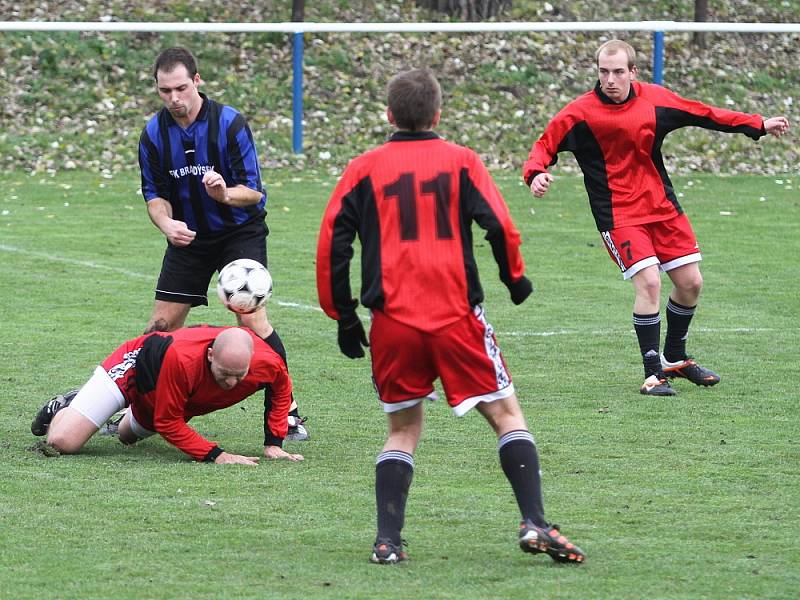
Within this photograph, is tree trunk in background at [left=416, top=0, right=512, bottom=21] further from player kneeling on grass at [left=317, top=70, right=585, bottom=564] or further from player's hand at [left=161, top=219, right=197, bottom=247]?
player kneeling on grass at [left=317, top=70, right=585, bottom=564]

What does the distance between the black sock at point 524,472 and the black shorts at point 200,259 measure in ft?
9.37

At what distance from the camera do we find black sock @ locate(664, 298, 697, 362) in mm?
8703

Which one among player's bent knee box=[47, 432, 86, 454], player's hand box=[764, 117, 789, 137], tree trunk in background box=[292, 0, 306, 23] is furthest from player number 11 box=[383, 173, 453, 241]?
tree trunk in background box=[292, 0, 306, 23]

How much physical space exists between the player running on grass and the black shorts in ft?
5.71

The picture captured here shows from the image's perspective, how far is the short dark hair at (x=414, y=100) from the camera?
488 cm

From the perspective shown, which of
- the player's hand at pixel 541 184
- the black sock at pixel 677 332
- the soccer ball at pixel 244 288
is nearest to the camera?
the soccer ball at pixel 244 288

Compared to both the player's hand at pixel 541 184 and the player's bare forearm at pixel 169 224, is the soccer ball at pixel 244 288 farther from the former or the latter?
the player's hand at pixel 541 184

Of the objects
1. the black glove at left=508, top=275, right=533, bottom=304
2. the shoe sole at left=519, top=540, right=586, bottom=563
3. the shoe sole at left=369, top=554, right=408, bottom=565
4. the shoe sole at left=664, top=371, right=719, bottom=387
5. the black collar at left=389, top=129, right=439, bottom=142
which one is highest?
the black collar at left=389, top=129, right=439, bottom=142

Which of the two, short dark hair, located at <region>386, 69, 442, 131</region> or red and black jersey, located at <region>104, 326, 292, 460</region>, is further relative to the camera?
red and black jersey, located at <region>104, 326, 292, 460</region>

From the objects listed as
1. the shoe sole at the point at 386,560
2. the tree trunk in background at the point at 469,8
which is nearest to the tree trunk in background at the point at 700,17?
the tree trunk in background at the point at 469,8

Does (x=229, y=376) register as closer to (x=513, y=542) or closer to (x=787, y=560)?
(x=513, y=542)

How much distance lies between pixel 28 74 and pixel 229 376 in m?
15.7

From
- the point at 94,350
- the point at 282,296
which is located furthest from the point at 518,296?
the point at 282,296

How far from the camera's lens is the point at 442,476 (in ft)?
20.8
